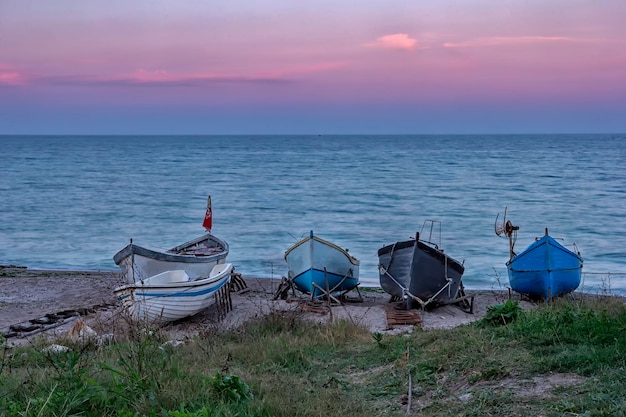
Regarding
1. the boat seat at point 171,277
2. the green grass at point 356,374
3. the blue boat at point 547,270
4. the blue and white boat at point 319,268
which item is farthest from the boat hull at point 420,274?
the green grass at point 356,374

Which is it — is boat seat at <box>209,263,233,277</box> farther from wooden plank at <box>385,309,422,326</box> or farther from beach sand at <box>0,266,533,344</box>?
wooden plank at <box>385,309,422,326</box>

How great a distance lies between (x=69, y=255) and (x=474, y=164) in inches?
2699

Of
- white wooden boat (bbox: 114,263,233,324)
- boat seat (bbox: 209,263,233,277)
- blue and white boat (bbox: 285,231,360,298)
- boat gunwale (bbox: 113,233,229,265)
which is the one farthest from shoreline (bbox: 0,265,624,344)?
boat seat (bbox: 209,263,233,277)

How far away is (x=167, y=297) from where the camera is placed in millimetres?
13086

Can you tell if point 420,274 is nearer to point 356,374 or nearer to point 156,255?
point 156,255

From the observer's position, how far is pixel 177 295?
13.1 m

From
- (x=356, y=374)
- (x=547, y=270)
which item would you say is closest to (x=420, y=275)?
(x=547, y=270)

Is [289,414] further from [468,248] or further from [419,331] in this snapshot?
[468,248]

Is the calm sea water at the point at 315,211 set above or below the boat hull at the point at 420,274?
below

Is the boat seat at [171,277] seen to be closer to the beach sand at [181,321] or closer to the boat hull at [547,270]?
the beach sand at [181,321]

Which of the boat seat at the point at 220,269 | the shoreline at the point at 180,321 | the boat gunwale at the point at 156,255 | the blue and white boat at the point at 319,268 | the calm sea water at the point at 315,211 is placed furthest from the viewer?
the calm sea water at the point at 315,211

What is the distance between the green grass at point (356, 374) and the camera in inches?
222

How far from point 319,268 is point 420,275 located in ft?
8.18

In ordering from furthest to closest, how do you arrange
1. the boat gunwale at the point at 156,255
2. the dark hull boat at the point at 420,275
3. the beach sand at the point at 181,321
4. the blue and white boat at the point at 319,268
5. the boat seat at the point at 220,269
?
the blue and white boat at the point at 319,268 < the boat gunwale at the point at 156,255 < the boat seat at the point at 220,269 < the dark hull boat at the point at 420,275 < the beach sand at the point at 181,321
